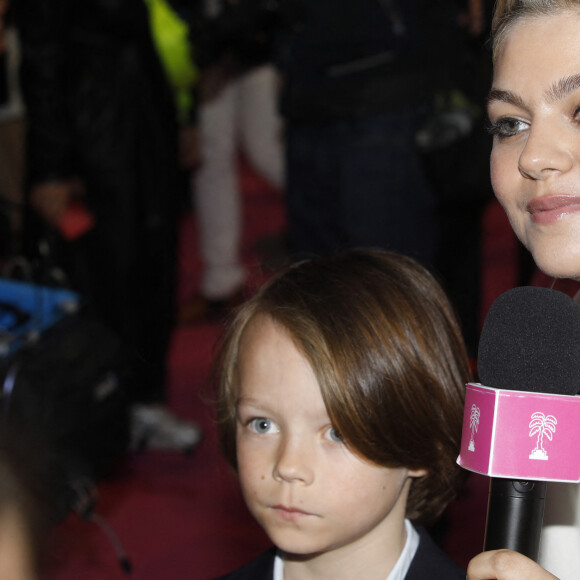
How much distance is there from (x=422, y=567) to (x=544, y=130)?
548mm

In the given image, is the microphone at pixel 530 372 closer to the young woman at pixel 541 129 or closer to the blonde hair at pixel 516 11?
the young woman at pixel 541 129

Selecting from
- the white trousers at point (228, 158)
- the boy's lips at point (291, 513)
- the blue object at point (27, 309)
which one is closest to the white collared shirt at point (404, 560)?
the boy's lips at point (291, 513)

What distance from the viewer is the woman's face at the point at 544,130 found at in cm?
96

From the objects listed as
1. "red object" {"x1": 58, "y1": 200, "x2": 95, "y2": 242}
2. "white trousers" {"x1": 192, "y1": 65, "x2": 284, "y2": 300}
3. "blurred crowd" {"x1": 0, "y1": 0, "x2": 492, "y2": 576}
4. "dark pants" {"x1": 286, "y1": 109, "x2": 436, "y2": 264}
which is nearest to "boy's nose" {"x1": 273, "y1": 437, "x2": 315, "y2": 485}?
"blurred crowd" {"x1": 0, "y1": 0, "x2": 492, "y2": 576}

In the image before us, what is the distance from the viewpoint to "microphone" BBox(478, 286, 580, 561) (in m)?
0.83

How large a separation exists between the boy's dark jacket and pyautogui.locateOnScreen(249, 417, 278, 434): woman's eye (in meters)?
0.19

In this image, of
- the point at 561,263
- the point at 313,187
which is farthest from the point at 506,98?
the point at 313,187

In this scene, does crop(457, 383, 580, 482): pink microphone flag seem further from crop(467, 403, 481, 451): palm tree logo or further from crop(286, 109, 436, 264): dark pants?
crop(286, 109, 436, 264): dark pants

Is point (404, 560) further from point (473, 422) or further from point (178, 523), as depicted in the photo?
point (178, 523)

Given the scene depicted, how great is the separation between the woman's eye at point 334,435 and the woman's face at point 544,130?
31 centimetres

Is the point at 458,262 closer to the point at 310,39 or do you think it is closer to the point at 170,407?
the point at 310,39

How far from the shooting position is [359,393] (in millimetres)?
1138

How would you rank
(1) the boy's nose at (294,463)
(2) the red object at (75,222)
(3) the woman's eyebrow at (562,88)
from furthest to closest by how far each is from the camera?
(2) the red object at (75,222)
(1) the boy's nose at (294,463)
(3) the woman's eyebrow at (562,88)

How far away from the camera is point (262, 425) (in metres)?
1.17
